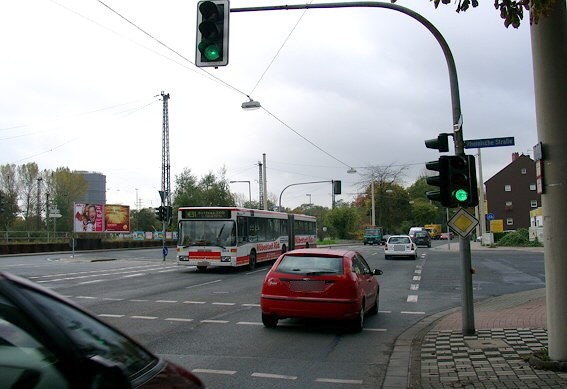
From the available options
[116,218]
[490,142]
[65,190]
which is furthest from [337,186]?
[65,190]

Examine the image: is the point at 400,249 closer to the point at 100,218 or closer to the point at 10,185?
the point at 100,218

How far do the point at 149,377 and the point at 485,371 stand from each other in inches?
195

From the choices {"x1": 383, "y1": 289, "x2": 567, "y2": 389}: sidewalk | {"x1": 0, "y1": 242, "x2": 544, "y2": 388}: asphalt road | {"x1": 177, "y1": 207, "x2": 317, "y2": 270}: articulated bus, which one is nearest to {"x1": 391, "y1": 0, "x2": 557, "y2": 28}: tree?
{"x1": 383, "y1": 289, "x2": 567, "y2": 389}: sidewalk

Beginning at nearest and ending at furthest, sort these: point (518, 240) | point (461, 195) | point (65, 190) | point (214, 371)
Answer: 1. point (214, 371)
2. point (461, 195)
3. point (518, 240)
4. point (65, 190)

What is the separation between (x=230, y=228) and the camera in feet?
73.7

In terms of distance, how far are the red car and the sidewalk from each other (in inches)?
39.7

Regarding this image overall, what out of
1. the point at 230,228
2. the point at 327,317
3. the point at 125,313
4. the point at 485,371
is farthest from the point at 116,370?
the point at 230,228

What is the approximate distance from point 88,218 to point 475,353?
54.2 meters

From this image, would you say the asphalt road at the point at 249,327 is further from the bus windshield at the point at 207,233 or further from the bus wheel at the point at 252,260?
the bus wheel at the point at 252,260

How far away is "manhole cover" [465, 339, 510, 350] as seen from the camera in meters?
7.60

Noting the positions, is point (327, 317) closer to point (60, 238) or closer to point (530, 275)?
point (530, 275)

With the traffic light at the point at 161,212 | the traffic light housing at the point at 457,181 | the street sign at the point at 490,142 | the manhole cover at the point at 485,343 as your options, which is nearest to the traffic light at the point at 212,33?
the traffic light housing at the point at 457,181

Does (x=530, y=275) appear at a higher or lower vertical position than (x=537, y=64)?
lower

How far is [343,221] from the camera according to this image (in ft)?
281
